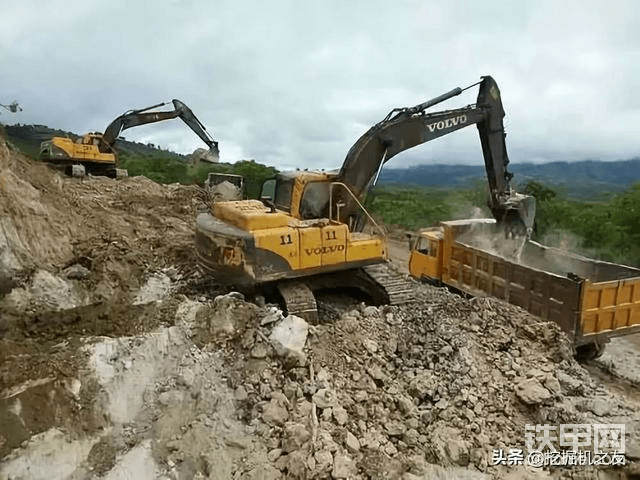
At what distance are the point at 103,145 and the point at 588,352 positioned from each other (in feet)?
49.9

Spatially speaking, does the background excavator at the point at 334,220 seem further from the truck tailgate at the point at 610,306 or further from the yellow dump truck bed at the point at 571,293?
the truck tailgate at the point at 610,306

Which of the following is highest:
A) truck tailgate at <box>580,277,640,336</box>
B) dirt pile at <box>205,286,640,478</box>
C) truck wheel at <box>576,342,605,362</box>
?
truck tailgate at <box>580,277,640,336</box>

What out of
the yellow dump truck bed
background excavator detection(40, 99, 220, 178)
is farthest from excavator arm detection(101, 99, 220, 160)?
the yellow dump truck bed

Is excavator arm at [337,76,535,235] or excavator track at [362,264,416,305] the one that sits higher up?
excavator arm at [337,76,535,235]

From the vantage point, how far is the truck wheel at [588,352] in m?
7.64

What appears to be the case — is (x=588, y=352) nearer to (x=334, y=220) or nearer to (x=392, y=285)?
(x=392, y=285)

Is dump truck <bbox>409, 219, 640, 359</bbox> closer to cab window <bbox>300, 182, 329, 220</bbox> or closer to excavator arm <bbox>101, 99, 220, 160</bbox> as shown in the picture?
cab window <bbox>300, 182, 329, 220</bbox>

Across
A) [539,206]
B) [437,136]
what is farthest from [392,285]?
[539,206]

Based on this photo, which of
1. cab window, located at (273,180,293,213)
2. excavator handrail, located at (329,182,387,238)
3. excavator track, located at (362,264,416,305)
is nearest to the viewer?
excavator track, located at (362,264,416,305)

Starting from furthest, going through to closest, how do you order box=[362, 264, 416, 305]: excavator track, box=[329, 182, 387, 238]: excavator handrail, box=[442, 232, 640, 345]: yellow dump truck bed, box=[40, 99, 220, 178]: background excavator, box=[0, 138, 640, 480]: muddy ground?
box=[40, 99, 220, 178]: background excavator, box=[329, 182, 387, 238]: excavator handrail, box=[362, 264, 416, 305]: excavator track, box=[442, 232, 640, 345]: yellow dump truck bed, box=[0, 138, 640, 480]: muddy ground

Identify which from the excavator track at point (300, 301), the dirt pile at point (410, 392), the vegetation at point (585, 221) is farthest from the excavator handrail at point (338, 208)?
the vegetation at point (585, 221)

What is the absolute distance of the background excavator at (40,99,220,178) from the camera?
16.3m

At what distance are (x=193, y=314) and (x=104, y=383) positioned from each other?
1.32 metres

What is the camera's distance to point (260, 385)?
530 centimetres
